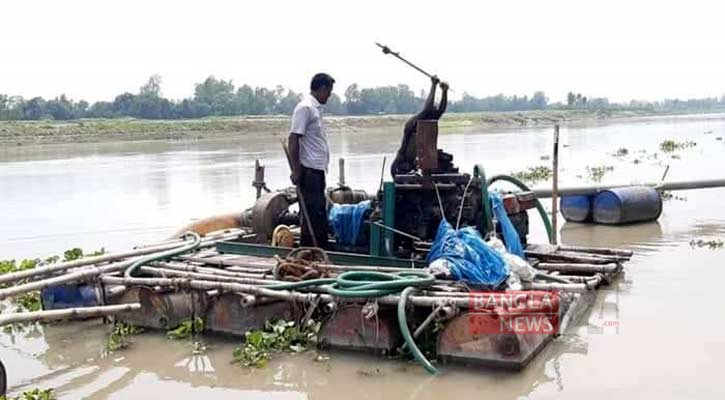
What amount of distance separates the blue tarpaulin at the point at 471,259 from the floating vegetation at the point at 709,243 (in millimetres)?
4755

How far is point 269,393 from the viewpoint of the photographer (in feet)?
17.4

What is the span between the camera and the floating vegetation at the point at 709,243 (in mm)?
9547

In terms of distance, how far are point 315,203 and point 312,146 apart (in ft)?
1.74

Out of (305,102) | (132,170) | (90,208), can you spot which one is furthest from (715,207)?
(132,170)

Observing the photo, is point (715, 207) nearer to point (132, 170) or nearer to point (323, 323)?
point (323, 323)

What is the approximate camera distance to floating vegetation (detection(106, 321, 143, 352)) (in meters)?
6.27

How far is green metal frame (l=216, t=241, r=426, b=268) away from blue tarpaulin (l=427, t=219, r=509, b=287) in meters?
0.47

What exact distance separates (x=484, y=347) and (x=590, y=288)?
64.0 inches

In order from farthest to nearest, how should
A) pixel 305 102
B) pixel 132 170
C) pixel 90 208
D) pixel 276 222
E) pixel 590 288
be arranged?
pixel 132 170, pixel 90 208, pixel 276 222, pixel 305 102, pixel 590 288

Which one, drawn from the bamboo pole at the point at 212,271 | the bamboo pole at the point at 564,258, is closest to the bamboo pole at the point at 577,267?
the bamboo pole at the point at 564,258

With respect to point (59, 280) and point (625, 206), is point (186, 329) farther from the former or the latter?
point (625, 206)

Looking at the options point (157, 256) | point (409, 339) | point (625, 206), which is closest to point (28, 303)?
point (157, 256)

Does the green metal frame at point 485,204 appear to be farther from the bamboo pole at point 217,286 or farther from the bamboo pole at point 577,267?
the bamboo pole at point 217,286

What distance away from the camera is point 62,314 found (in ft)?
18.1
